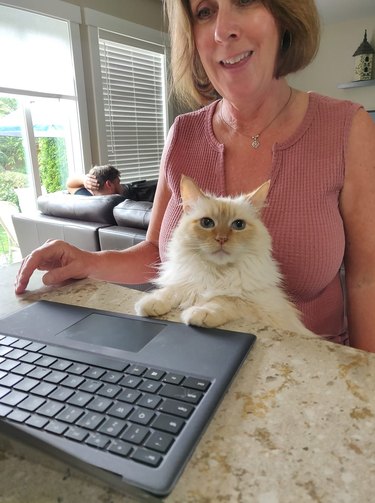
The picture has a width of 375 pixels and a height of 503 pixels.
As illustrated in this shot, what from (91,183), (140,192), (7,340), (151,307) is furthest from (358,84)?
(7,340)

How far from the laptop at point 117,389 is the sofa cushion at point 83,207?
7.44 feet

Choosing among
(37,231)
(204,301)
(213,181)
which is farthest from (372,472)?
(37,231)

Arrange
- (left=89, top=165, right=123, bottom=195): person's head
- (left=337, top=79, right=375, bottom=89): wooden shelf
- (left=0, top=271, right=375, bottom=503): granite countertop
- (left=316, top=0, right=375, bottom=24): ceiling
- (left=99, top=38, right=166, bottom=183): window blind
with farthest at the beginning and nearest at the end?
1. (left=337, top=79, right=375, bottom=89): wooden shelf
2. (left=99, top=38, right=166, bottom=183): window blind
3. (left=316, top=0, right=375, bottom=24): ceiling
4. (left=89, top=165, right=123, bottom=195): person's head
5. (left=0, top=271, right=375, bottom=503): granite countertop

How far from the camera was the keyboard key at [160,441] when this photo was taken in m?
0.38

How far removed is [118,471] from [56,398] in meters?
0.14

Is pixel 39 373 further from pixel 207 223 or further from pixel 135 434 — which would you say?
pixel 207 223

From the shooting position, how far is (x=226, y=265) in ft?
2.97

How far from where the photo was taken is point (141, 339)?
610mm

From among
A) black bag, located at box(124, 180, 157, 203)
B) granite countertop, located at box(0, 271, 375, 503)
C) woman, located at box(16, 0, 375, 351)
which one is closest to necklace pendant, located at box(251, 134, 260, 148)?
woman, located at box(16, 0, 375, 351)

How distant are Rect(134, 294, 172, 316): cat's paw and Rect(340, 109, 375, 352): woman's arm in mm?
557

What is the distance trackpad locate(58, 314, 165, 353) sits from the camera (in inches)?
23.4

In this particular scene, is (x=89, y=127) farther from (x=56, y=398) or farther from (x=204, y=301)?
(x=56, y=398)

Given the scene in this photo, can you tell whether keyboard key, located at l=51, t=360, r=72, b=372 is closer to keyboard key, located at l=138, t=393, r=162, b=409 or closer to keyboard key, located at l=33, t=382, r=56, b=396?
keyboard key, located at l=33, t=382, r=56, b=396

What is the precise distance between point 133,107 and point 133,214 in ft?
10.6
